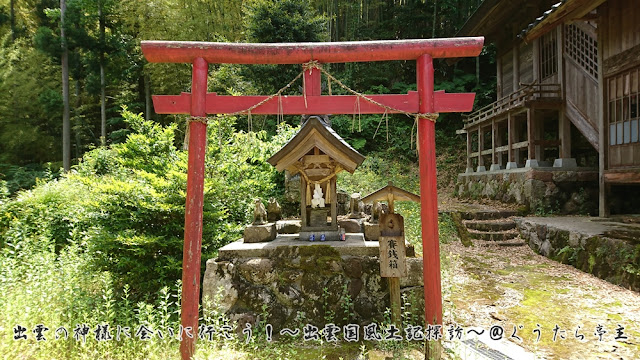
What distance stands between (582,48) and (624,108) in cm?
333

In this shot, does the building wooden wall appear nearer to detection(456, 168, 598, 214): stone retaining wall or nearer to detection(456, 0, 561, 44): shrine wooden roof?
detection(456, 168, 598, 214): stone retaining wall

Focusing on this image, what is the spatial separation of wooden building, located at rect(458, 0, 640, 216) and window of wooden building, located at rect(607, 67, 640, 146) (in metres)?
0.02

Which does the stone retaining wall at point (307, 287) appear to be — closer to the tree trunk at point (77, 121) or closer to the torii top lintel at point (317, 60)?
the torii top lintel at point (317, 60)

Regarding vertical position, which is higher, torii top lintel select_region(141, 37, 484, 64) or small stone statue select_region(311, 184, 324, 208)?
torii top lintel select_region(141, 37, 484, 64)

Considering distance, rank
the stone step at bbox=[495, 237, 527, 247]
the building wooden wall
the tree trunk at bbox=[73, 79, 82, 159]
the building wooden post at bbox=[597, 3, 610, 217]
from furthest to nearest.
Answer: the tree trunk at bbox=[73, 79, 82, 159]
the stone step at bbox=[495, 237, 527, 247]
the building wooden post at bbox=[597, 3, 610, 217]
the building wooden wall

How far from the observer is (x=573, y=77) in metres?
9.44

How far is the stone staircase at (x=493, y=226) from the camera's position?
8430mm

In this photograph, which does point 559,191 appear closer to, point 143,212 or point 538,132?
point 538,132

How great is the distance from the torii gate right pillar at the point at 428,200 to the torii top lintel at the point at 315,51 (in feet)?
0.58

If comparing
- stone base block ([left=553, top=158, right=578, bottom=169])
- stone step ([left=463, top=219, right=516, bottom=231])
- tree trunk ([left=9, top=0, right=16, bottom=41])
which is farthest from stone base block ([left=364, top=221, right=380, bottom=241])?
tree trunk ([left=9, top=0, right=16, bottom=41])

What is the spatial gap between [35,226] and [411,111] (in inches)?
327

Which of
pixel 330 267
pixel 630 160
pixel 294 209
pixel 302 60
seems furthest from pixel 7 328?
pixel 630 160

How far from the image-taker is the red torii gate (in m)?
3.62

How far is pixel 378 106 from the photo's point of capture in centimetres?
376
